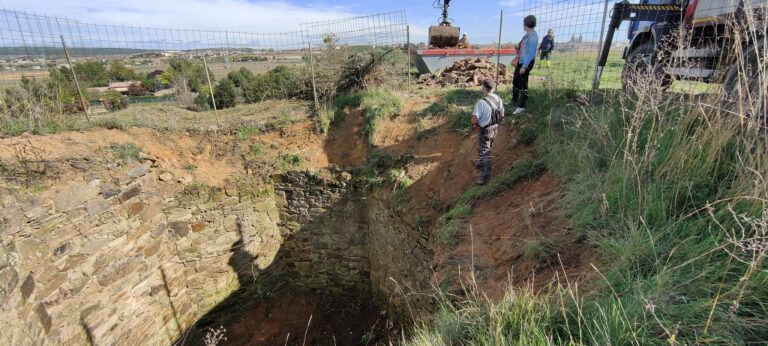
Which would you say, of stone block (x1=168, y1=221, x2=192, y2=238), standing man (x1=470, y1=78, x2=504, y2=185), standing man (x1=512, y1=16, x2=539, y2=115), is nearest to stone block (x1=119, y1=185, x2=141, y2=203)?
stone block (x1=168, y1=221, x2=192, y2=238)

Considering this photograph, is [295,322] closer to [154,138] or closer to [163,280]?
[163,280]

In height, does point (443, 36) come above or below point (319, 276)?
above

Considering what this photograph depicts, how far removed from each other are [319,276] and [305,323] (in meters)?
0.99

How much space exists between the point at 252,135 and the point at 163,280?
3139mm

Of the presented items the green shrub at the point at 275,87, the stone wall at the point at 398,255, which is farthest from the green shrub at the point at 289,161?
the green shrub at the point at 275,87

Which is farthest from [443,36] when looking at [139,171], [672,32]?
[139,171]

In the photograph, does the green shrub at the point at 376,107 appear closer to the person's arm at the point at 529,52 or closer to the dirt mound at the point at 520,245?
the person's arm at the point at 529,52

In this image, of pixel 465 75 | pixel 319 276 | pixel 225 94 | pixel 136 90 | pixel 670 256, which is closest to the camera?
pixel 670 256

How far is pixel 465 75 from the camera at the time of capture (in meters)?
9.04

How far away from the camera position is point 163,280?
20.7 ft

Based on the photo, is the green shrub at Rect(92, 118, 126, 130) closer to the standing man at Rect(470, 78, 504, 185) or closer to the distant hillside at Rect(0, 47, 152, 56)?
the distant hillside at Rect(0, 47, 152, 56)

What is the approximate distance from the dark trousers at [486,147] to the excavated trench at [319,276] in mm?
1976

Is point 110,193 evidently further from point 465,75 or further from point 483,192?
point 465,75

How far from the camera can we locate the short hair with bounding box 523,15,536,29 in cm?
534
